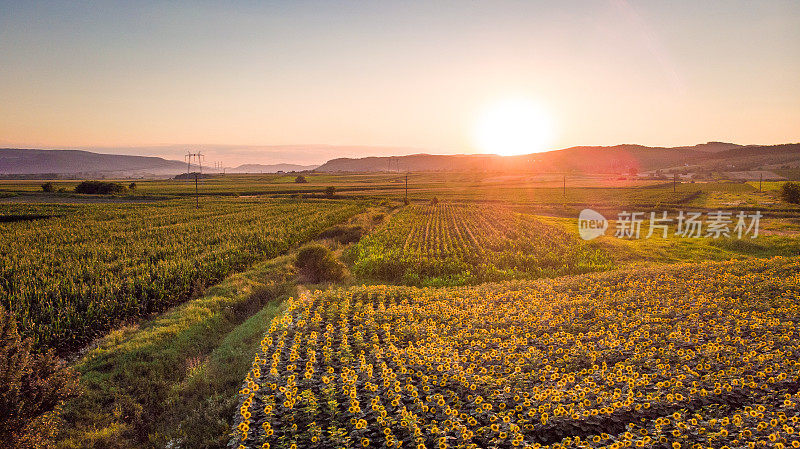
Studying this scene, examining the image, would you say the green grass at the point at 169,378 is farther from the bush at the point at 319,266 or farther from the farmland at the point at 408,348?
the bush at the point at 319,266

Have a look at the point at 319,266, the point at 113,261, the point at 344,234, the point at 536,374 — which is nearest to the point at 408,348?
the point at 536,374

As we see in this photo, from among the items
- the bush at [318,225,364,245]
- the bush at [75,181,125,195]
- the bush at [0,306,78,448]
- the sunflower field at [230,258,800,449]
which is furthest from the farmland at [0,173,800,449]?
the bush at [75,181,125,195]

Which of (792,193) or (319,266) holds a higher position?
(792,193)

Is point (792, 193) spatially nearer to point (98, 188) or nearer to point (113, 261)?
point (113, 261)

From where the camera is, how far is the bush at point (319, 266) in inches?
892

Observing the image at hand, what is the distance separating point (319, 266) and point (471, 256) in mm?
Answer: 9671

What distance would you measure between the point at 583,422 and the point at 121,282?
1835 cm

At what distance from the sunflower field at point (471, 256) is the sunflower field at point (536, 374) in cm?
827

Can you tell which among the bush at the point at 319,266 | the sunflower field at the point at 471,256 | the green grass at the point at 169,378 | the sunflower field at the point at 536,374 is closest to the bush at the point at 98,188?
the sunflower field at the point at 471,256

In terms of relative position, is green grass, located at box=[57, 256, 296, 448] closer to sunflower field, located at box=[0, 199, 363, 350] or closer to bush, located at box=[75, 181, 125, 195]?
sunflower field, located at box=[0, 199, 363, 350]

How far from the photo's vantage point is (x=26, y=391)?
25.1 feet

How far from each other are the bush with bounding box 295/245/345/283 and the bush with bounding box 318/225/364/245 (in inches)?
442

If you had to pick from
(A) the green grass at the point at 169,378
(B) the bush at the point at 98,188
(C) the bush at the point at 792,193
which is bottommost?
(A) the green grass at the point at 169,378

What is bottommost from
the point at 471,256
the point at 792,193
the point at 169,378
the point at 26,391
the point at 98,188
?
the point at 169,378
